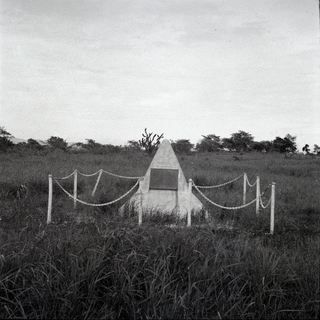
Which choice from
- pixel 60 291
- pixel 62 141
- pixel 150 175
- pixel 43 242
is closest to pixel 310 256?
pixel 60 291

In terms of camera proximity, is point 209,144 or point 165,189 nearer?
point 165,189

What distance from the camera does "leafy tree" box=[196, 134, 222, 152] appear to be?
44.0 m

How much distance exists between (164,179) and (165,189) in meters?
0.20

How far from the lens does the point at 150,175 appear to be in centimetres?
700

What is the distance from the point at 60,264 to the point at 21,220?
2655mm

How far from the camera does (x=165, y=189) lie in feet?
22.6

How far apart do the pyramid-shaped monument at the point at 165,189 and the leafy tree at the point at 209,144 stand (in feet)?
118

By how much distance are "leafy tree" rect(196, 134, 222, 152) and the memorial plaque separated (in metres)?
36.1

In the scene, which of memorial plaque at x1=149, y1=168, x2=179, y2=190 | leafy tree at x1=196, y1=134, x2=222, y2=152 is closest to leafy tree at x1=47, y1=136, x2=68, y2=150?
leafy tree at x1=196, y1=134, x2=222, y2=152

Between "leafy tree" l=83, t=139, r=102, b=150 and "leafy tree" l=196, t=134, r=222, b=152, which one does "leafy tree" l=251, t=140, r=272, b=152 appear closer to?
"leafy tree" l=196, t=134, r=222, b=152

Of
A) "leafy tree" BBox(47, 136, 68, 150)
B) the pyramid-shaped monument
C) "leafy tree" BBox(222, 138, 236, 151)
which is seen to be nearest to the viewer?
the pyramid-shaped monument

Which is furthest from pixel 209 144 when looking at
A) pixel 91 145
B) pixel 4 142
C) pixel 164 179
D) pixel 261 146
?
pixel 164 179

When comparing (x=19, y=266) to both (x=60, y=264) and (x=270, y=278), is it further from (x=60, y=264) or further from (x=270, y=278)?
(x=270, y=278)

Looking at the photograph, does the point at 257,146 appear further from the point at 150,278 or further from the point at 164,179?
the point at 150,278
